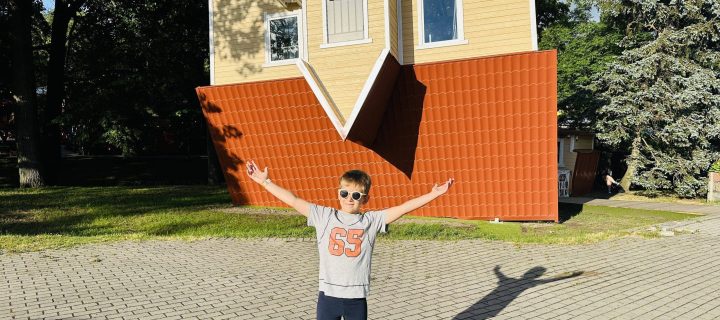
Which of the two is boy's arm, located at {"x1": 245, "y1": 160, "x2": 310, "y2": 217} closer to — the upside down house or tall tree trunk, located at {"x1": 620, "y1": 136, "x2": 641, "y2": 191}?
the upside down house

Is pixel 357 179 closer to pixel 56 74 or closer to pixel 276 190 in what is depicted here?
pixel 276 190

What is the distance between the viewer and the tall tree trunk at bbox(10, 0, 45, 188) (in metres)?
22.5

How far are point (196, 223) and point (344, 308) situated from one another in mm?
10684

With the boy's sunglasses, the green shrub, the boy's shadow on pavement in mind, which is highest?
the boy's sunglasses

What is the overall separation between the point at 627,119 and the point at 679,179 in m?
3.43

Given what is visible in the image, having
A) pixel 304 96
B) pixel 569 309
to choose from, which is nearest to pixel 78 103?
pixel 304 96

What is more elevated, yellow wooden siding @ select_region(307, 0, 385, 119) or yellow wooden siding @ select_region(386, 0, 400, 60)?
yellow wooden siding @ select_region(386, 0, 400, 60)

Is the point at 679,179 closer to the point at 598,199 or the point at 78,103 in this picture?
the point at 598,199

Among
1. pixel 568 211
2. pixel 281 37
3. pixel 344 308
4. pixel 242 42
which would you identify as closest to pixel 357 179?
pixel 344 308

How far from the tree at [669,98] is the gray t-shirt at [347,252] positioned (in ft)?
73.0

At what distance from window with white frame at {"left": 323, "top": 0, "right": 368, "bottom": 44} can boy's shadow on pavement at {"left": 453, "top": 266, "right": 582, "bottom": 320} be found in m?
7.41

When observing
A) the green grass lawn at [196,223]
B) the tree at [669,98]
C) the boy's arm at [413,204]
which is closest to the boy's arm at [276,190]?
the boy's arm at [413,204]

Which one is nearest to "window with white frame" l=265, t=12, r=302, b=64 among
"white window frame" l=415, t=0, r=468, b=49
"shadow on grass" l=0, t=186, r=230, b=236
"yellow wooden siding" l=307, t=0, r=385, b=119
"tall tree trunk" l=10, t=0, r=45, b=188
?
"yellow wooden siding" l=307, t=0, r=385, b=119

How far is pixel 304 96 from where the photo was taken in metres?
14.6
